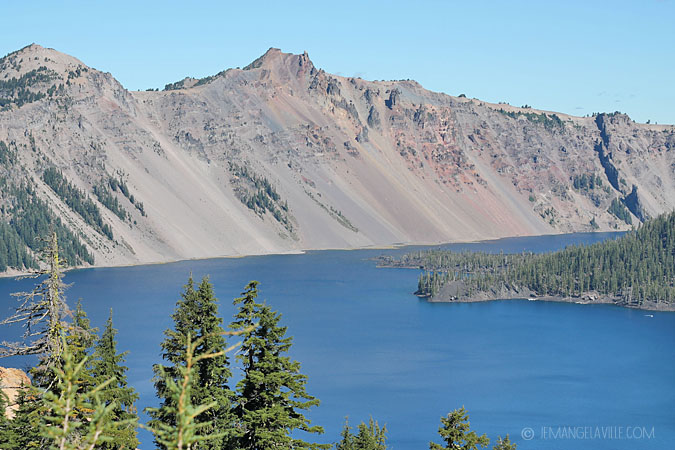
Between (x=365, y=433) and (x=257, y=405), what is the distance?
21.2 meters

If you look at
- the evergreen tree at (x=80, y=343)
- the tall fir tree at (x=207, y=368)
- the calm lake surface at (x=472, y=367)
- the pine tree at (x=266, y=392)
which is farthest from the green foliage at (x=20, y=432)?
the calm lake surface at (x=472, y=367)

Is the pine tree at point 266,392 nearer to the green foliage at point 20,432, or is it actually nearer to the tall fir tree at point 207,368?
the tall fir tree at point 207,368

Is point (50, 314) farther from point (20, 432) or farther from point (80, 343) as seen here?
point (20, 432)

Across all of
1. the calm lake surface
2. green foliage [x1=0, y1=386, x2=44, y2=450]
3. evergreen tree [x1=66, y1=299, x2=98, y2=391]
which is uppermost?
the calm lake surface

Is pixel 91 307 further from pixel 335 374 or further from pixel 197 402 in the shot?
pixel 197 402

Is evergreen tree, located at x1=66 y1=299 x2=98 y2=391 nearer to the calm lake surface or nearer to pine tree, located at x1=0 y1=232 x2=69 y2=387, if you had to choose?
pine tree, located at x1=0 y1=232 x2=69 y2=387

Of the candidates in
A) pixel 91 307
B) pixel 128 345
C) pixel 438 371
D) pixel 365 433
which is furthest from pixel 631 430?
pixel 91 307

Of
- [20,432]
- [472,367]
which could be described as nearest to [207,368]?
[20,432]

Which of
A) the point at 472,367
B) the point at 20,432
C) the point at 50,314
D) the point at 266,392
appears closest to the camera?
the point at 50,314

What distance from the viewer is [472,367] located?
140000mm

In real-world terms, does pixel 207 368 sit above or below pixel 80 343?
above

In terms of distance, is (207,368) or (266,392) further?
(207,368)

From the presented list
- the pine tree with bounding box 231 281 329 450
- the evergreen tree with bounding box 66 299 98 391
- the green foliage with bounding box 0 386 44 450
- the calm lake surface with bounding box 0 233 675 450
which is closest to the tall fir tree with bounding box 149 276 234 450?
the pine tree with bounding box 231 281 329 450

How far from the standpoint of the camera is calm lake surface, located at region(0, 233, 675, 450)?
104 metres
